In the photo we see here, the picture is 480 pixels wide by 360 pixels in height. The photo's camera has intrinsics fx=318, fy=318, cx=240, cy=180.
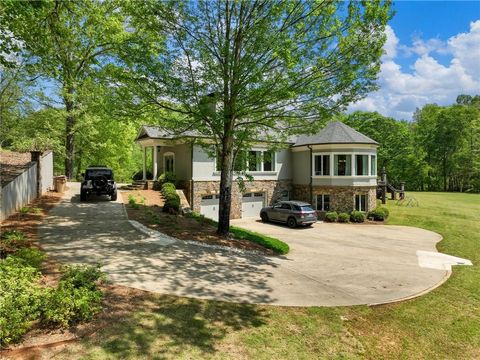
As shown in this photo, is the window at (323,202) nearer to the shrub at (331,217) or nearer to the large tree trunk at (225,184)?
the shrub at (331,217)

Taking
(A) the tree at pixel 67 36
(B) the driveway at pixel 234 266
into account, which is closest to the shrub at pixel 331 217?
(B) the driveway at pixel 234 266

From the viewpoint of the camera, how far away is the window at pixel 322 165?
27000 mm

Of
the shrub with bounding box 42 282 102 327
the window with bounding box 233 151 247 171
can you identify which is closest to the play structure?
the window with bounding box 233 151 247 171

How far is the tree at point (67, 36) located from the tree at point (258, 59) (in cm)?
174

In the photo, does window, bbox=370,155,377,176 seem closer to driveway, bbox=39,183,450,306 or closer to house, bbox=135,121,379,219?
house, bbox=135,121,379,219

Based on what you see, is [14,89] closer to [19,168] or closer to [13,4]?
[19,168]

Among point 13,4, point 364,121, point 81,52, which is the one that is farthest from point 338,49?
point 364,121

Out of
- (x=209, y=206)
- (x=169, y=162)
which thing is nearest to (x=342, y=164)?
(x=209, y=206)

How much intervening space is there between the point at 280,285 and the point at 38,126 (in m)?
29.2

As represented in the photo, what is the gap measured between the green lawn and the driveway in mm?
647

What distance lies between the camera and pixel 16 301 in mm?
5340

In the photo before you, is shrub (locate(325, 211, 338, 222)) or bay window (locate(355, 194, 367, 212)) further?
bay window (locate(355, 194, 367, 212))

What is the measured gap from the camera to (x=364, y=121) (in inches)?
1918

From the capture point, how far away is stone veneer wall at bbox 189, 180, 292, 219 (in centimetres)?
2397
